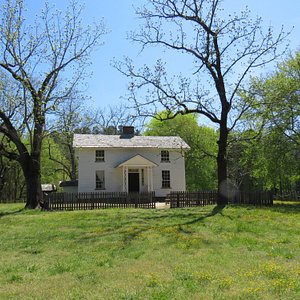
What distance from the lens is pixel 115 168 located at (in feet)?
118

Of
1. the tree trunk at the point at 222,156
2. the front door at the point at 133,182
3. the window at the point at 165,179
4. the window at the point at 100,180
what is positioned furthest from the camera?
the window at the point at 165,179

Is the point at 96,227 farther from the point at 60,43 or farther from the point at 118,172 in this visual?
the point at 118,172

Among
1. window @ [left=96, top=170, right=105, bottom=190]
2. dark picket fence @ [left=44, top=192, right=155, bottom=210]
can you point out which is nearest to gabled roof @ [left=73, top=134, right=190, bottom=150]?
window @ [left=96, top=170, right=105, bottom=190]

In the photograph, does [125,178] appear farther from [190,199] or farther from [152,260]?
[152,260]

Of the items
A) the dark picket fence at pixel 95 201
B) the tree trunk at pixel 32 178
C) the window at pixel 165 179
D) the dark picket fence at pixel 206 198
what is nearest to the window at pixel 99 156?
the window at pixel 165 179

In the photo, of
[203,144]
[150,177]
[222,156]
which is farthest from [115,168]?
[203,144]

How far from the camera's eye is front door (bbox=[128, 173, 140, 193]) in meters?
36.5

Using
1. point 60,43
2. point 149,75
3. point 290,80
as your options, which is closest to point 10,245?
point 149,75

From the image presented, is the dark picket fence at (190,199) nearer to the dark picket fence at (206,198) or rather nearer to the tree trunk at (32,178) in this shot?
the dark picket fence at (206,198)

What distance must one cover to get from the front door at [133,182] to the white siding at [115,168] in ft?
1.90

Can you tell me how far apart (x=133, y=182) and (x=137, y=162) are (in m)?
2.57

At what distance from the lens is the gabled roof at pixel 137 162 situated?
114ft

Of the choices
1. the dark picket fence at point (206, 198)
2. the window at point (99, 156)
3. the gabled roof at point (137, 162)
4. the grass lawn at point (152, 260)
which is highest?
the window at point (99, 156)

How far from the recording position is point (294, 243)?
10.8 meters
